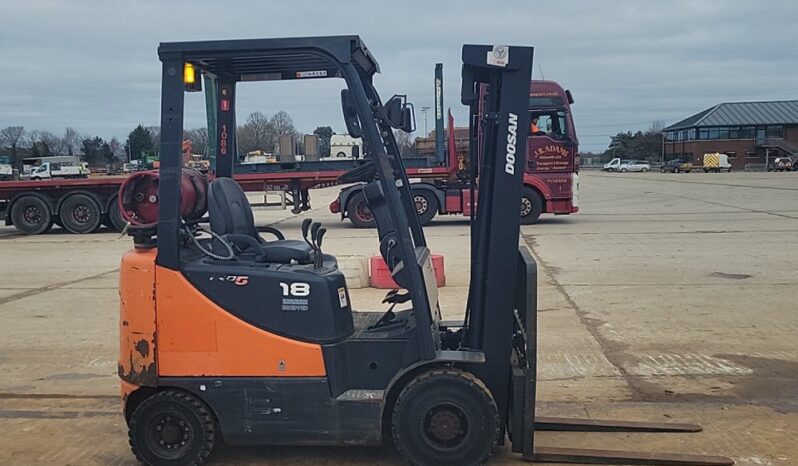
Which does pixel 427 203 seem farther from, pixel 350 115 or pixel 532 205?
pixel 350 115

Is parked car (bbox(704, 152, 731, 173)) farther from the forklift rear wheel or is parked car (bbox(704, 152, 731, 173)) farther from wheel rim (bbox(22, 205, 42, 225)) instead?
the forklift rear wheel

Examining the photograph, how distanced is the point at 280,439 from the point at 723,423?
302 centimetres

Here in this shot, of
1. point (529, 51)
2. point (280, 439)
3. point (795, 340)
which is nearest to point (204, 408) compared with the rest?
point (280, 439)

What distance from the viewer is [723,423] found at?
5.04m

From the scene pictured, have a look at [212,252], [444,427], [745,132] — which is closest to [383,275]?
[212,252]

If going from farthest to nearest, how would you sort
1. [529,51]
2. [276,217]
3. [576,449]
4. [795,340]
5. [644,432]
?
[276,217], [795,340], [644,432], [576,449], [529,51]

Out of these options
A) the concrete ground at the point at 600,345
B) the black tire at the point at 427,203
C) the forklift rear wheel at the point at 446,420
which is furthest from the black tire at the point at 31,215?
the forklift rear wheel at the point at 446,420

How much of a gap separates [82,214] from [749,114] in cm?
8890

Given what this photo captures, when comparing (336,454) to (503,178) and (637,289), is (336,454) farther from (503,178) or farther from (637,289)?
(637,289)

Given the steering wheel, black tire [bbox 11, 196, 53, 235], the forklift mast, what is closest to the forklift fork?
the forklift mast

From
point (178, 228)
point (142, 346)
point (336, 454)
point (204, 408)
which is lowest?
point (336, 454)

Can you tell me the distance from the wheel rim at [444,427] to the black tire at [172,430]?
126cm

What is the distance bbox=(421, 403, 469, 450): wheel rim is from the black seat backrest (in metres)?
1.62

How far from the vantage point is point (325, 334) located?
4168mm
